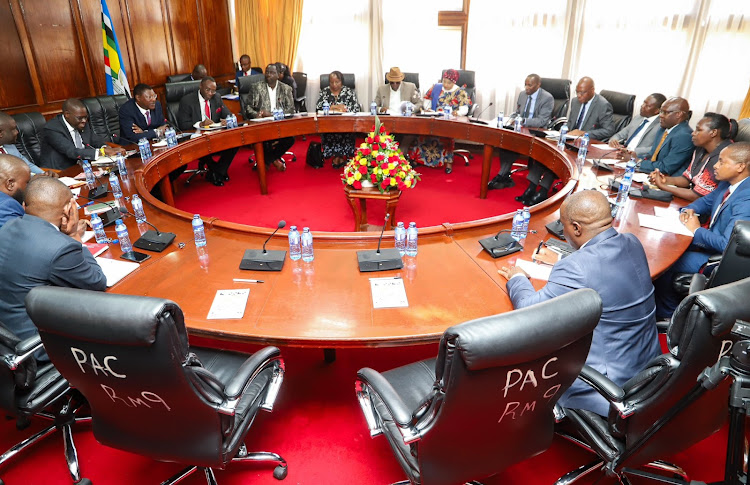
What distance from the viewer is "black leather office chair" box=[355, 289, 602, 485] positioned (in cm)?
101

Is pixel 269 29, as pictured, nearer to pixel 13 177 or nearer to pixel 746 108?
pixel 13 177

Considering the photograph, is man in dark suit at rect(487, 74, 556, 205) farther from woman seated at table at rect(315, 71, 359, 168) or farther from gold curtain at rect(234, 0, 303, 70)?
gold curtain at rect(234, 0, 303, 70)

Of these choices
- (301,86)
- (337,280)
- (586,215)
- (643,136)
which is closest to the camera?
(586,215)

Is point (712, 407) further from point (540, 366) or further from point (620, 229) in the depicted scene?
point (620, 229)

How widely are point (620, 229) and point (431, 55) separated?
199 inches

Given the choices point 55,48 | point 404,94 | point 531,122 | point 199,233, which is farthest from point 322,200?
point 55,48

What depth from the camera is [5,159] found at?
231 cm

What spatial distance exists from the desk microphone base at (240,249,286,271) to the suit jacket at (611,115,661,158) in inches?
135

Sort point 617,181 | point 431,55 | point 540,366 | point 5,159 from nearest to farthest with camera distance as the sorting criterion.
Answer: point 540,366, point 5,159, point 617,181, point 431,55

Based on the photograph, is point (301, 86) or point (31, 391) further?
point (301, 86)

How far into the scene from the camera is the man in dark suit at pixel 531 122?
457 cm

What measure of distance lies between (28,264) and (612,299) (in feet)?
6.94

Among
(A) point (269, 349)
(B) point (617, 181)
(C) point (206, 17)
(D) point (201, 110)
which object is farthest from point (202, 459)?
(C) point (206, 17)

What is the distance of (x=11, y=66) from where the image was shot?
13.3 feet
